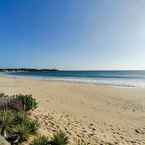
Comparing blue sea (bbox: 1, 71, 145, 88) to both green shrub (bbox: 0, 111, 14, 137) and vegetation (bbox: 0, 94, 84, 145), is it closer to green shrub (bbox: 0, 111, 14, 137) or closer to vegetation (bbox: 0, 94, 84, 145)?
vegetation (bbox: 0, 94, 84, 145)

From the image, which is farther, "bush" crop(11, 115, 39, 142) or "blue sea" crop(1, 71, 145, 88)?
"blue sea" crop(1, 71, 145, 88)

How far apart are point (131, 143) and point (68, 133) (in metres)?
1.91

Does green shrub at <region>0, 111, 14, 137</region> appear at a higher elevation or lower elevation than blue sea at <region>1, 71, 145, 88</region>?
higher

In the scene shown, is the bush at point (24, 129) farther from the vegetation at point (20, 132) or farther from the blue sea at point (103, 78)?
the blue sea at point (103, 78)

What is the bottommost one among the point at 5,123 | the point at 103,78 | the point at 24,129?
the point at 103,78

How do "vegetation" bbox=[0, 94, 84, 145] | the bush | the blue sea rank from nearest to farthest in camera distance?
"vegetation" bbox=[0, 94, 84, 145] → the bush → the blue sea

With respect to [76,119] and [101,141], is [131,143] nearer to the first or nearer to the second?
[101,141]

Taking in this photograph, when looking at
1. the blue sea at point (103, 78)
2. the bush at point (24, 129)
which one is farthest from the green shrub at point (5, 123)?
the blue sea at point (103, 78)

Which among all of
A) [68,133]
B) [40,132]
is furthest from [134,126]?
[40,132]

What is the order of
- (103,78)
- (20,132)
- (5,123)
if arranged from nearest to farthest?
1. (20,132)
2. (5,123)
3. (103,78)

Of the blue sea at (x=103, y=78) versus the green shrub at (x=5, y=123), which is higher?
the green shrub at (x=5, y=123)

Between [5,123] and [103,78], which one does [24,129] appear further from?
[103,78]

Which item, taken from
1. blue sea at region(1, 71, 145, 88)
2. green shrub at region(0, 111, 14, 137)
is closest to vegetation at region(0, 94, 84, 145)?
green shrub at region(0, 111, 14, 137)

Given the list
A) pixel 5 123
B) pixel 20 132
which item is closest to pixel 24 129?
pixel 20 132
